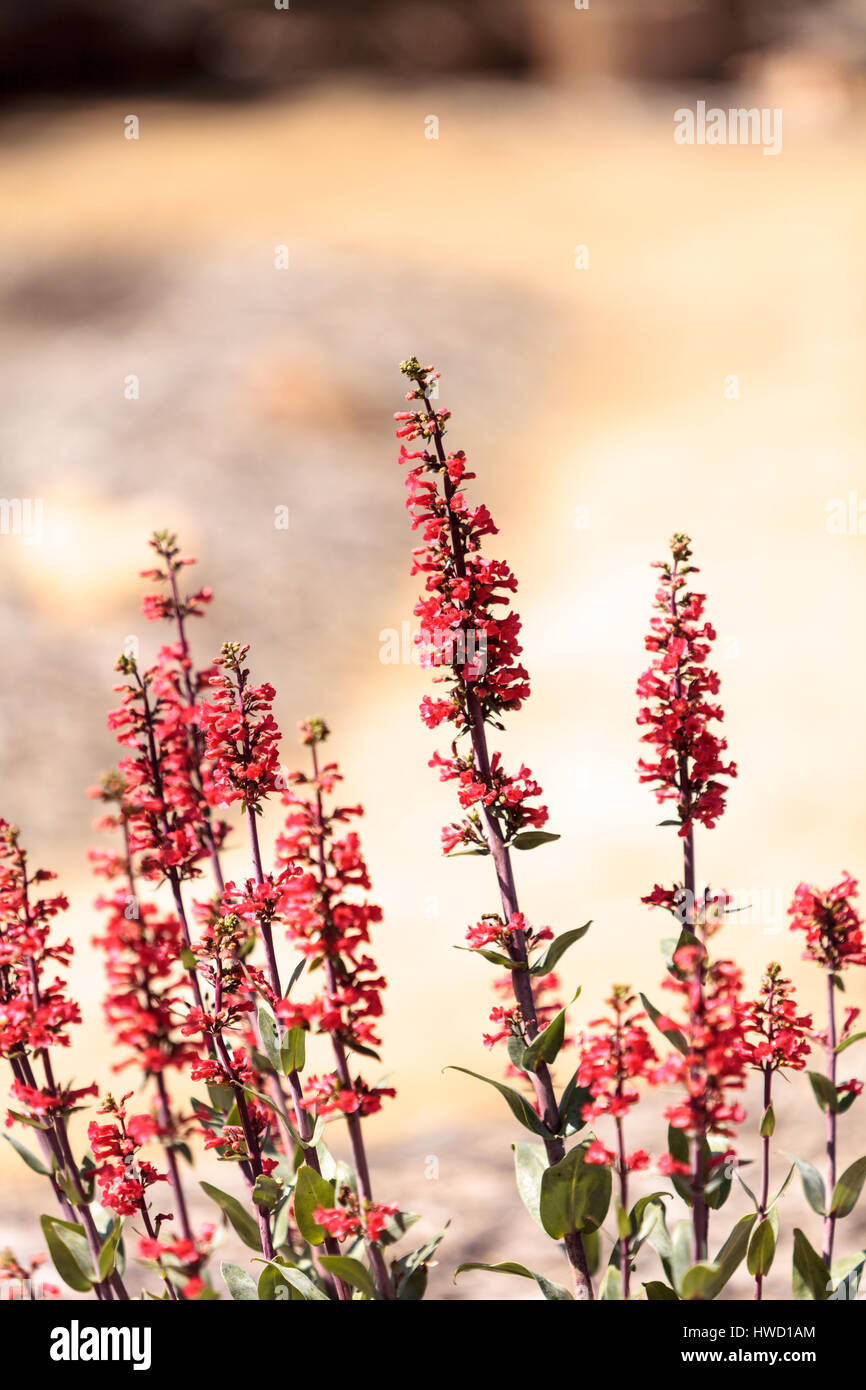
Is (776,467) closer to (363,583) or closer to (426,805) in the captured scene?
(363,583)

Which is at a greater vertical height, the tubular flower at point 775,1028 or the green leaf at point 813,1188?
the tubular flower at point 775,1028

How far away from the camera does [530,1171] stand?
460cm

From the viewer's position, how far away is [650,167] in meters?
34.2

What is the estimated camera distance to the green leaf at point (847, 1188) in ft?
14.9

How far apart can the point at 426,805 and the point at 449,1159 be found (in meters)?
6.93

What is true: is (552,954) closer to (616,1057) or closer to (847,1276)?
(616,1057)

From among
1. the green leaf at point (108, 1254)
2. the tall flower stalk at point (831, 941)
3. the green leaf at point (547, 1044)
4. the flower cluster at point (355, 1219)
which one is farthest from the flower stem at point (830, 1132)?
the green leaf at point (108, 1254)

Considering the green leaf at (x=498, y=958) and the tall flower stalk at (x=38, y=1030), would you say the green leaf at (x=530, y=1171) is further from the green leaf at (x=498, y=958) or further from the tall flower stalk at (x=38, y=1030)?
the tall flower stalk at (x=38, y=1030)

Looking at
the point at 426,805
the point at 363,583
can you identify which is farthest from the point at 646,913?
the point at 363,583

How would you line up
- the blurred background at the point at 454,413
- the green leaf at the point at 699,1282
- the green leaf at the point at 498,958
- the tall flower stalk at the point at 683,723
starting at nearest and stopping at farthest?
the green leaf at the point at 699,1282, the green leaf at the point at 498,958, the tall flower stalk at the point at 683,723, the blurred background at the point at 454,413

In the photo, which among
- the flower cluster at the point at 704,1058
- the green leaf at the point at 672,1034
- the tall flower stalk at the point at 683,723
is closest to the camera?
the flower cluster at the point at 704,1058

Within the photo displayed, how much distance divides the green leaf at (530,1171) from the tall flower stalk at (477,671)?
0.54ft

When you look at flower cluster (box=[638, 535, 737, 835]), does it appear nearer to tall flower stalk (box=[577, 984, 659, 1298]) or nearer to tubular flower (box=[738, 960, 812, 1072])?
tubular flower (box=[738, 960, 812, 1072])

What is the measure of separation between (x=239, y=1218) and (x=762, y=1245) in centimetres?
177
